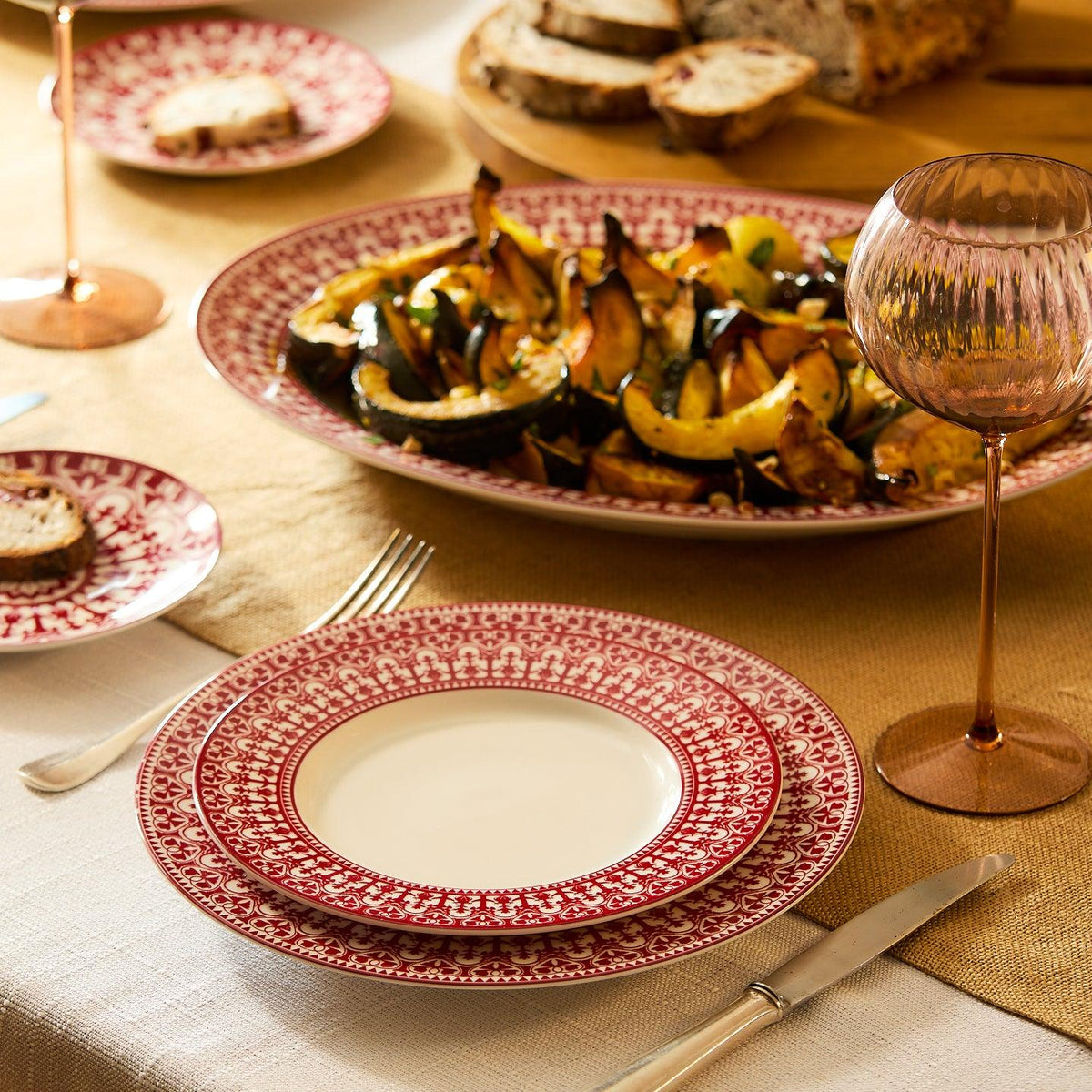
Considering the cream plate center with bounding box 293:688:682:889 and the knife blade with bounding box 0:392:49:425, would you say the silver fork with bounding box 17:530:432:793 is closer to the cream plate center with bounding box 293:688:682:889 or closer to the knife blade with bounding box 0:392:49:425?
the cream plate center with bounding box 293:688:682:889

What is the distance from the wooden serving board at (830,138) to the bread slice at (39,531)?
0.95m

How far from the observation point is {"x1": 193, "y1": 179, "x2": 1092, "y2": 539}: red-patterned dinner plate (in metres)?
1.25

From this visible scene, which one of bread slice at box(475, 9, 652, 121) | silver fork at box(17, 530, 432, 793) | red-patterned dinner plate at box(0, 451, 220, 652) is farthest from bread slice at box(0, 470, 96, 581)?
bread slice at box(475, 9, 652, 121)

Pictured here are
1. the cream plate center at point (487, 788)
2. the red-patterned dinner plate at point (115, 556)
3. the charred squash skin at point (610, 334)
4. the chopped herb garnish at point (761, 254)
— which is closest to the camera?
the cream plate center at point (487, 788)

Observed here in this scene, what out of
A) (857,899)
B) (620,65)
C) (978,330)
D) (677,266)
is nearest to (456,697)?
(857,899)

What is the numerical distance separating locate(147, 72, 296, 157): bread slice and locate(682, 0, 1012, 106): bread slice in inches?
27.2

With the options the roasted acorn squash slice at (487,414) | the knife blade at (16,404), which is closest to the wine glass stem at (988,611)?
the roasted acorn squash slice at (487,414)

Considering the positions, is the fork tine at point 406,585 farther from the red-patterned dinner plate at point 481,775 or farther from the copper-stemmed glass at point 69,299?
the copper-stemmed glass at point 69,299

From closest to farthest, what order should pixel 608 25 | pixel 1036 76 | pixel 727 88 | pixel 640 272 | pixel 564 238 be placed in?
1. pixel 640 272
2. pixel 564 238
3. pixel 727 88
4. pixel 608 25
5. pixel 1036 76

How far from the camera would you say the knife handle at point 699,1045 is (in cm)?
79

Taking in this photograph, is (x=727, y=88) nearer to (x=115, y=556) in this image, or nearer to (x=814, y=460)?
(x=814, y=460)

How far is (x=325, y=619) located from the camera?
1.22 m

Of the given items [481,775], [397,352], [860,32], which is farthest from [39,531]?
[860,32]

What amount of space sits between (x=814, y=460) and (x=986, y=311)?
1.37 ft
